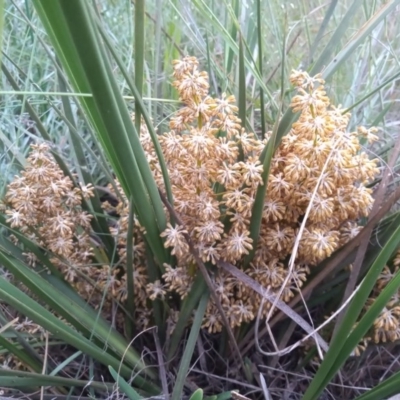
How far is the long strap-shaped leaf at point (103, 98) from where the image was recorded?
16.1 inches

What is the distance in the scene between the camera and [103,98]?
18.8 inches

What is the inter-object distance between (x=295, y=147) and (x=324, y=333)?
0.83 ft

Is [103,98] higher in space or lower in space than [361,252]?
higher

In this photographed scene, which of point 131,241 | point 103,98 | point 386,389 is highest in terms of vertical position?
point 103,98

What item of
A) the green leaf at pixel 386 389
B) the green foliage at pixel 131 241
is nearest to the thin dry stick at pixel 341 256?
the green foliage at pixel 131 241

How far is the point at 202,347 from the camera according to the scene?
71cm

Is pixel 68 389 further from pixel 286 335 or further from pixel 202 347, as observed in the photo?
pixel 286 335

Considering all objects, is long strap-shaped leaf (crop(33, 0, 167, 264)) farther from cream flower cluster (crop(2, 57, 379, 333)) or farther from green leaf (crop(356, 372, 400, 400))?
green leaf (crop(356, 372, 400, 400))

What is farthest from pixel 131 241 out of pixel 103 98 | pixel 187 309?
pixel 103 98

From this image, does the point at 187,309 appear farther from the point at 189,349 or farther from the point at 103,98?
the point at 103,98

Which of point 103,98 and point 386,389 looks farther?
point 386,389

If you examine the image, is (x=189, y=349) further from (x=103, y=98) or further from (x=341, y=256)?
(x=103, y=98)

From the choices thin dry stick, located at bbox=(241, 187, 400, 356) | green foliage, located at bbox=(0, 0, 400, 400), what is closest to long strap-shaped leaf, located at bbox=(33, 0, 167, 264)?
green foliage, located at bbox=(0, 0, 400, 400)

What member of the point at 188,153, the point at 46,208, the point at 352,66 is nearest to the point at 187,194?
the point at 188,153
